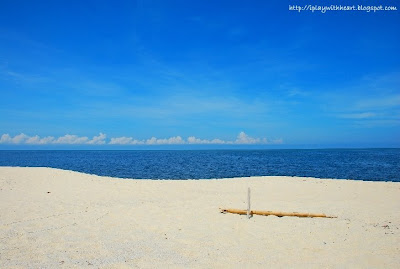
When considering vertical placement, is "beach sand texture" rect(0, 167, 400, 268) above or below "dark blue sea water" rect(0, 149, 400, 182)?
above

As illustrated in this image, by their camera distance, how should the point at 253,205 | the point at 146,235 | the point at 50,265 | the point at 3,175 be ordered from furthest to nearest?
the point at 3,175, the point at 253,205, the point at 146,235, the point at 50,265

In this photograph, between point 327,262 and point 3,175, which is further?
point 3,175

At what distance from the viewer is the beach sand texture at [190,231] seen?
25.4ft

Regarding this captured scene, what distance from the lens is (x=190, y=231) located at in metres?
10.3

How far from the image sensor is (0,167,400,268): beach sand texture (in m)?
7.73

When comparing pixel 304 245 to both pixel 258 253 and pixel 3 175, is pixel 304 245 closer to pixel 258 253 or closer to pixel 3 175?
pixel 258 253

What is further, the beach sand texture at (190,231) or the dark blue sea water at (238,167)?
the dark blue sea water at (238,167)

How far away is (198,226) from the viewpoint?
10883 millimetres

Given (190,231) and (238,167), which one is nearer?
(190,231)

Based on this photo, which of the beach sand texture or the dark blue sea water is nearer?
the beach sand texture

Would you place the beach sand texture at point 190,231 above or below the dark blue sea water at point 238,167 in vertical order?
above

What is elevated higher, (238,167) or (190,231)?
(190,231)

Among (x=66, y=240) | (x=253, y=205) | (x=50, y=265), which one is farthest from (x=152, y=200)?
(x=50, y=265)

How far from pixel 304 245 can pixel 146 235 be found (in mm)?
5073
